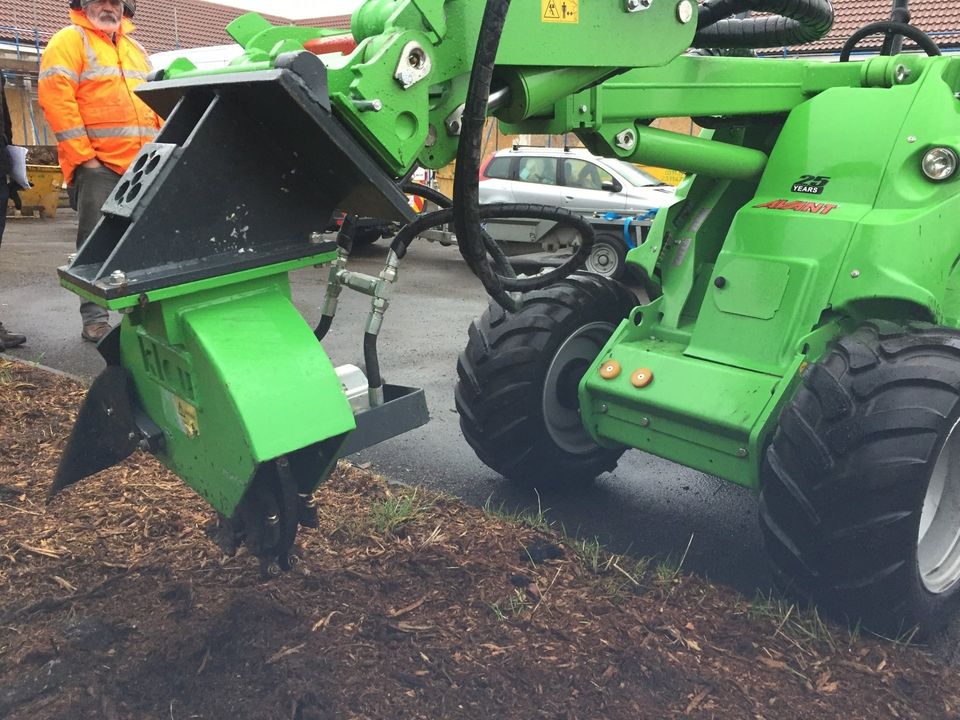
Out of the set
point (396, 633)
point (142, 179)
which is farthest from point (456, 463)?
point (142, 179)

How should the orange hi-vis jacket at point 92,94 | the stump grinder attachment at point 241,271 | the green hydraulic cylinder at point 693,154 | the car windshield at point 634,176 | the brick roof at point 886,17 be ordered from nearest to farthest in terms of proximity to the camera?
the stump grinder attachment at point 241,271
the green hydraulic cylinder at point 693,154
the orange hi-vis jacket at point 92,94
the car windshield at point 634,176
the brick roof at point 886,17

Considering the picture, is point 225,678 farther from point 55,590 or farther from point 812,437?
point 812,437

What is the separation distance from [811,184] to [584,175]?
7.36m

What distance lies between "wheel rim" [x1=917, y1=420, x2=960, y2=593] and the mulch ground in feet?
1.23

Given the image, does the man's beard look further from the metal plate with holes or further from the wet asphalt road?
the metal plate with holes

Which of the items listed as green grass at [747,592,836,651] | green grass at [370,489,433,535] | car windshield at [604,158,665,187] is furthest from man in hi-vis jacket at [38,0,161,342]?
car windshield at [604,158,665,187]

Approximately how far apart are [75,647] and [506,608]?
4.21ft

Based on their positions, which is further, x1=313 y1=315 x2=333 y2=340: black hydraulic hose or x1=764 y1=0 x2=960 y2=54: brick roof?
x1=764 y1=0 x2=960 y2=54: brick roof

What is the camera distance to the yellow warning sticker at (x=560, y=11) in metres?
2.32

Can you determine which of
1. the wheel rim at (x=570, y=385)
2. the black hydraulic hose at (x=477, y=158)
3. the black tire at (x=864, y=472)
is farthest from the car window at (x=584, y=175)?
the black hydraulic hose at (x=477, y=158)

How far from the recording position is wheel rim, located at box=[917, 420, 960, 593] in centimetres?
298

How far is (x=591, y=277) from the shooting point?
12.6 ft

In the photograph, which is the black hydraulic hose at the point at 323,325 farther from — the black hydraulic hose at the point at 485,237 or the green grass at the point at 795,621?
the green grass at the point at 795,621

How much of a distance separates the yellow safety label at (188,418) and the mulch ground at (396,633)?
71 centimetres
